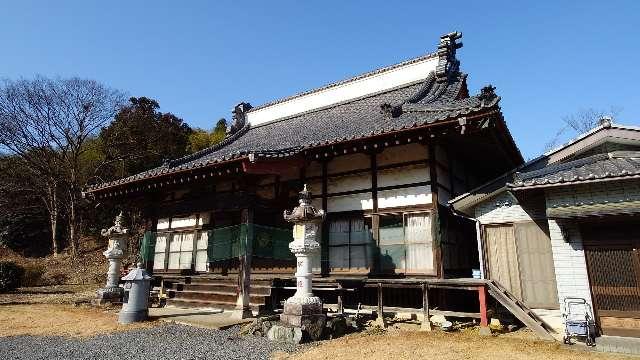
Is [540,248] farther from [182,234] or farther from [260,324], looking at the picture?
[182,234]

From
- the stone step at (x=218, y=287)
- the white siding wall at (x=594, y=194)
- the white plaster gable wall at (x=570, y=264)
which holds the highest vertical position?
the white siding wall at (x=594, y=194)

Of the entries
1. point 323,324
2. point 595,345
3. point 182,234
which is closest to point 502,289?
point 595,345

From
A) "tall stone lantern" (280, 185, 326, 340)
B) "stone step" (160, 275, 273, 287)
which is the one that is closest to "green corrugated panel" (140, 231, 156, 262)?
"stone step" (160, 275, 273, 287)

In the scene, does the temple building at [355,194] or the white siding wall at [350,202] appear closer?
the temple building at [355,194]

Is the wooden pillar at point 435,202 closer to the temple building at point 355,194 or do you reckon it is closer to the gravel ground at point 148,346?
the temple building at point 355,194

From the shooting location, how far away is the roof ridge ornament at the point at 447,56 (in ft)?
45.1

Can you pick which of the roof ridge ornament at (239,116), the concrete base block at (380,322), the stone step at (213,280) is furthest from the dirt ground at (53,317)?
the roof ridge ornament at (239,116)

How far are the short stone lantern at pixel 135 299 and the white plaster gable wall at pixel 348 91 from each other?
10647mm

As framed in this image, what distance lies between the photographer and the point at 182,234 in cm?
1441

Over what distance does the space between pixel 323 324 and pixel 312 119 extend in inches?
404

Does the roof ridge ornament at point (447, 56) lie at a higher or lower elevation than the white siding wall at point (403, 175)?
higher

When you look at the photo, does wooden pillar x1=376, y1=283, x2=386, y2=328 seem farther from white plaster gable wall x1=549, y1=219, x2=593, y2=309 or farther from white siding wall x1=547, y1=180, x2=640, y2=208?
white siding wall x1=547, y1=180, x2=640, y2=208

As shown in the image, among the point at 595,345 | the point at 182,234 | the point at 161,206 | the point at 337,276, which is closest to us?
the point at 595,345

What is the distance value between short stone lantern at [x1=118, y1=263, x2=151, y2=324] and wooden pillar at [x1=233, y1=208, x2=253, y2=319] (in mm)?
2356
